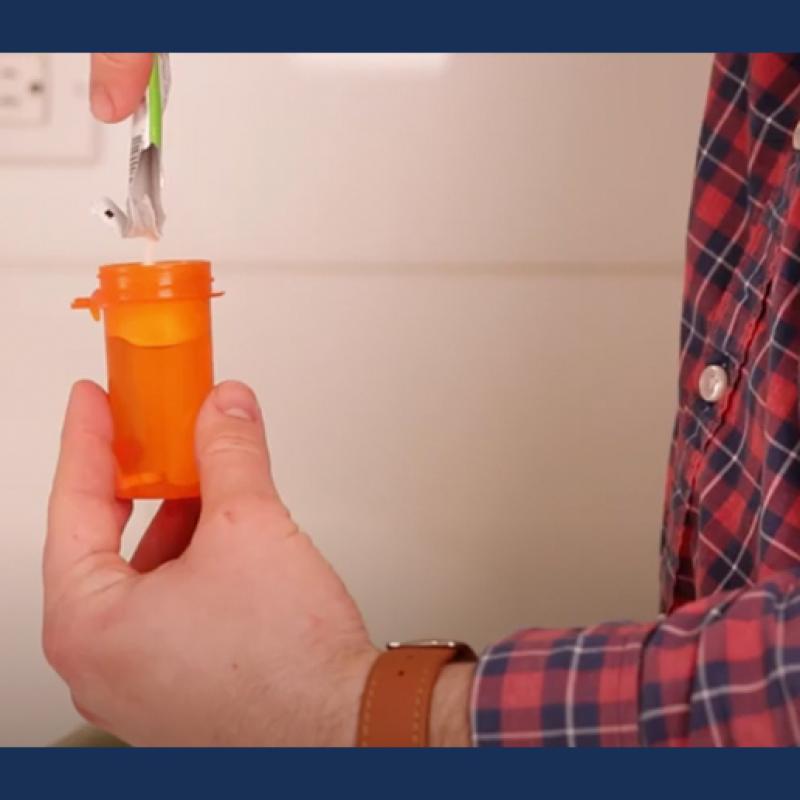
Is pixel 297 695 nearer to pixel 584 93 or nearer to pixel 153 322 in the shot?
pixel 153 322

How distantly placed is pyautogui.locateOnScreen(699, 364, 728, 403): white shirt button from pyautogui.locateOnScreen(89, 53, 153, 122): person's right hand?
9.7 inches

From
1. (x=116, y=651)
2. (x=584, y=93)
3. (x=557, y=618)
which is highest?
(x=584, y=93)

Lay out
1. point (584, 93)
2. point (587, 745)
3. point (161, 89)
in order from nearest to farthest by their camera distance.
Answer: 1. point (587, 745)
2. point (161, 89)
3. point (584, 93)

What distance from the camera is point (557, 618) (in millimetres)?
799

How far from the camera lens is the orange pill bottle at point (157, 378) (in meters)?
0.43

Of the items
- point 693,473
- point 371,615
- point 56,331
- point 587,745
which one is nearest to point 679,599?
point 693,473

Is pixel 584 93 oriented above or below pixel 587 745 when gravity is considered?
above

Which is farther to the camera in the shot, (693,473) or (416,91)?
(416,91)

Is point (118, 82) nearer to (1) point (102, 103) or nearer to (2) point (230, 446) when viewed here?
(1) point (102, 103)

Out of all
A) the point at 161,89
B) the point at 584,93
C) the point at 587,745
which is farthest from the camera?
the point at 584,93

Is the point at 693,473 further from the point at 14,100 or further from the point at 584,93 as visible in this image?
the point at 14,100

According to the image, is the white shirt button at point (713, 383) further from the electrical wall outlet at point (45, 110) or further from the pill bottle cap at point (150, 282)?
the electrical wall outlet at point (45, 110)

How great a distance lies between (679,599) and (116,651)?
0.27 meters

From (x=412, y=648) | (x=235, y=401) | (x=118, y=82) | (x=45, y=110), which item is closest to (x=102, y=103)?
(x=118, y=82)
